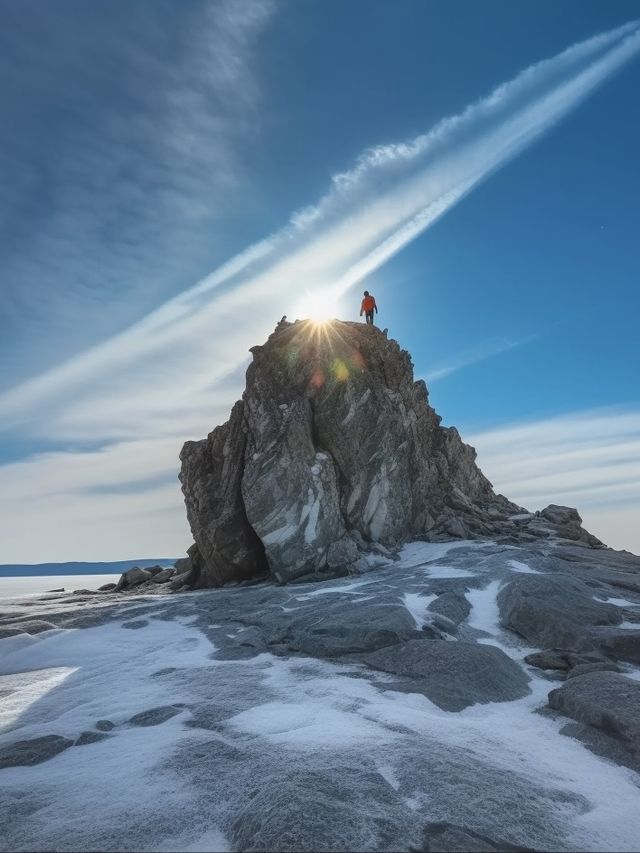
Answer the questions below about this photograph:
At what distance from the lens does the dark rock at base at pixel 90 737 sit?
9997 millimetres

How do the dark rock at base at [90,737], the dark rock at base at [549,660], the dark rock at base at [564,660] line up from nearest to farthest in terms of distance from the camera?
the dark rock at base at [90,737] < the dark rock at base at [564,660] < the dark rock at base at [549,660]

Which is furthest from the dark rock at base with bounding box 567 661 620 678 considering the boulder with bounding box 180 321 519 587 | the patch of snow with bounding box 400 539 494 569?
the boulder with bounding box 180 321 519 587

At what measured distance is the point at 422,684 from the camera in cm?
1345

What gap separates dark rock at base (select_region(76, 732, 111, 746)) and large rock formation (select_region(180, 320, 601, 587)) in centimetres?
2337

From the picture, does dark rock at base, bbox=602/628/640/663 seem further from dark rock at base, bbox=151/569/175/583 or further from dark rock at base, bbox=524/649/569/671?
dark rock at base, bbox=151/569/175/583

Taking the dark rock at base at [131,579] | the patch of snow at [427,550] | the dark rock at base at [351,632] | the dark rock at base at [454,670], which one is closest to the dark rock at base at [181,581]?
the dark rock at base at [131,579]

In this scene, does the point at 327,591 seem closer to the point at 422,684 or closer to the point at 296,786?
the point at 422,684

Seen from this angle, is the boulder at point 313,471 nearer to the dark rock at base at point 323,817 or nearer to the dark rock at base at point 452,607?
the dark rock at base at point 452,607

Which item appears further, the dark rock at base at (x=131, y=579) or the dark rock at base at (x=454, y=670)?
the dark rock at base at (x=131, y=579)

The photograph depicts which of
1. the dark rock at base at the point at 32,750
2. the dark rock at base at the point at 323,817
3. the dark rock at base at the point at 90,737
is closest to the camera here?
the dark rock at base at the point at 323,817

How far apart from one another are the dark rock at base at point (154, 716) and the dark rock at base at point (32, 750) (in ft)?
4.53

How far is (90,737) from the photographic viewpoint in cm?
1016

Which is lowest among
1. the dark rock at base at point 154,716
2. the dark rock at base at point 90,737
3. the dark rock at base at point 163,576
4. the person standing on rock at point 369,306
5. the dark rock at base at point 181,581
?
the dark rock at base at point 90,737

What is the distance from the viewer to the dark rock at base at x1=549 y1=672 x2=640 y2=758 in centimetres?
1029
